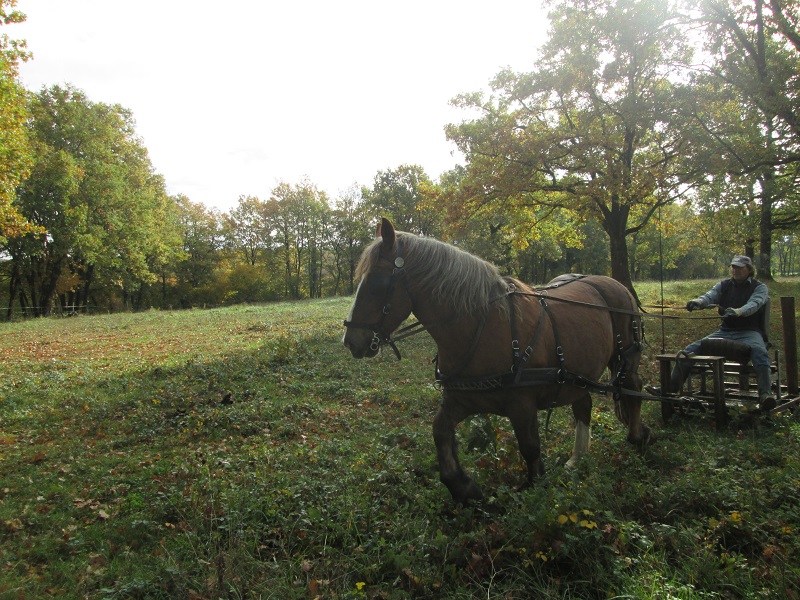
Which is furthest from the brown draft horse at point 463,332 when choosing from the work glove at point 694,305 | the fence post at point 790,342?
the fence post at point 790,342

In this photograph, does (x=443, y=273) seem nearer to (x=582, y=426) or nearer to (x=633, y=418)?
(x=582, y=426)

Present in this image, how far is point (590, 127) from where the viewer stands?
14008 millimetres

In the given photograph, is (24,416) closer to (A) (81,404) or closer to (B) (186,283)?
(A) (81,404)

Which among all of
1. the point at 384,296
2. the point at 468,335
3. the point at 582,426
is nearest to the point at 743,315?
the point at 582,426

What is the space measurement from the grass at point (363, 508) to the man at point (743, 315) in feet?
1.68

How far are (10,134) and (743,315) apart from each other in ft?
63.9

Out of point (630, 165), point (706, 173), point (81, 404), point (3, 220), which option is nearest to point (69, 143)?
point (3, 220)

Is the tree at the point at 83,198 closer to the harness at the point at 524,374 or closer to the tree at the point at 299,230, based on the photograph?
the tree at the point at 299,230

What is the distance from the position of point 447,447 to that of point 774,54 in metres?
16.6

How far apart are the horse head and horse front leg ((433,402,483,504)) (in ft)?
2.75

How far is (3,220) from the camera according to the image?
13547mm

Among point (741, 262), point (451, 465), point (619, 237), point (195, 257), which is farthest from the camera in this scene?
point (195, 257)

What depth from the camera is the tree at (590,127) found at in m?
12.9

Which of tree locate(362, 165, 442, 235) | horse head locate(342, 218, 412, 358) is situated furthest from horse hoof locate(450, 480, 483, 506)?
tree locate(362, 165, 442, 235)
